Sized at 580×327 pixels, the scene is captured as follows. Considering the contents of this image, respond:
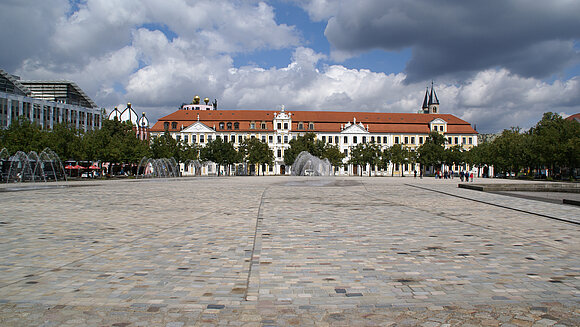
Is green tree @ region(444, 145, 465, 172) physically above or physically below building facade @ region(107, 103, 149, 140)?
below

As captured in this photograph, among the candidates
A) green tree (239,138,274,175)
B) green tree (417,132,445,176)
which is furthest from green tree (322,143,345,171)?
green tree (417,132,445,176)

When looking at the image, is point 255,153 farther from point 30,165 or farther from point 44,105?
point 30,165

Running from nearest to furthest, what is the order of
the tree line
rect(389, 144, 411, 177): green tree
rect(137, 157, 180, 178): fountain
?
the tree line, rect(137, 157, 180, 178): fountain, rect(389, 144, 411, 177): green tree

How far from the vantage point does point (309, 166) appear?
8381 cm

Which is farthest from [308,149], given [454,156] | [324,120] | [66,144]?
[66,144]

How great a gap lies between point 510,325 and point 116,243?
7672mm

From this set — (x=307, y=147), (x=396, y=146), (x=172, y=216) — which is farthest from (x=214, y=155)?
(x=172, y=216)

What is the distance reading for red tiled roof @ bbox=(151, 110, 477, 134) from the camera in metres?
115

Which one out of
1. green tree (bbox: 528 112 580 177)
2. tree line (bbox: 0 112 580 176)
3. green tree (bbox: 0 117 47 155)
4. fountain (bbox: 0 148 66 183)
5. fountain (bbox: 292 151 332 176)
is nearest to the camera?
green tree (bbox: 0 117 47 155)


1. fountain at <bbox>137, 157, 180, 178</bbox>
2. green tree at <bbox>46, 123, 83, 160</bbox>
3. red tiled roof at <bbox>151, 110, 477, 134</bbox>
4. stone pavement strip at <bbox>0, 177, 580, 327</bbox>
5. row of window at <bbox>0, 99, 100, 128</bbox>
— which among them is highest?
red tiled roof at <bbox>151, 110, 477, 134</bbox>

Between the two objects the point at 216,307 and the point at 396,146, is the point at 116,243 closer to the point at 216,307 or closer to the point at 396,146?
the point at 216,307

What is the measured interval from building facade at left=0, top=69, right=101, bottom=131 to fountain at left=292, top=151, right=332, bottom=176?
42729 mm

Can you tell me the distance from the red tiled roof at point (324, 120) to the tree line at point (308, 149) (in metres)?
10.1

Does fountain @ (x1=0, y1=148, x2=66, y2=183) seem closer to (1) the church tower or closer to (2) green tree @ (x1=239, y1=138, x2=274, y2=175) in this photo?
(2) green tree @ (x1=239, y1=138, x2=274, y2=175)
